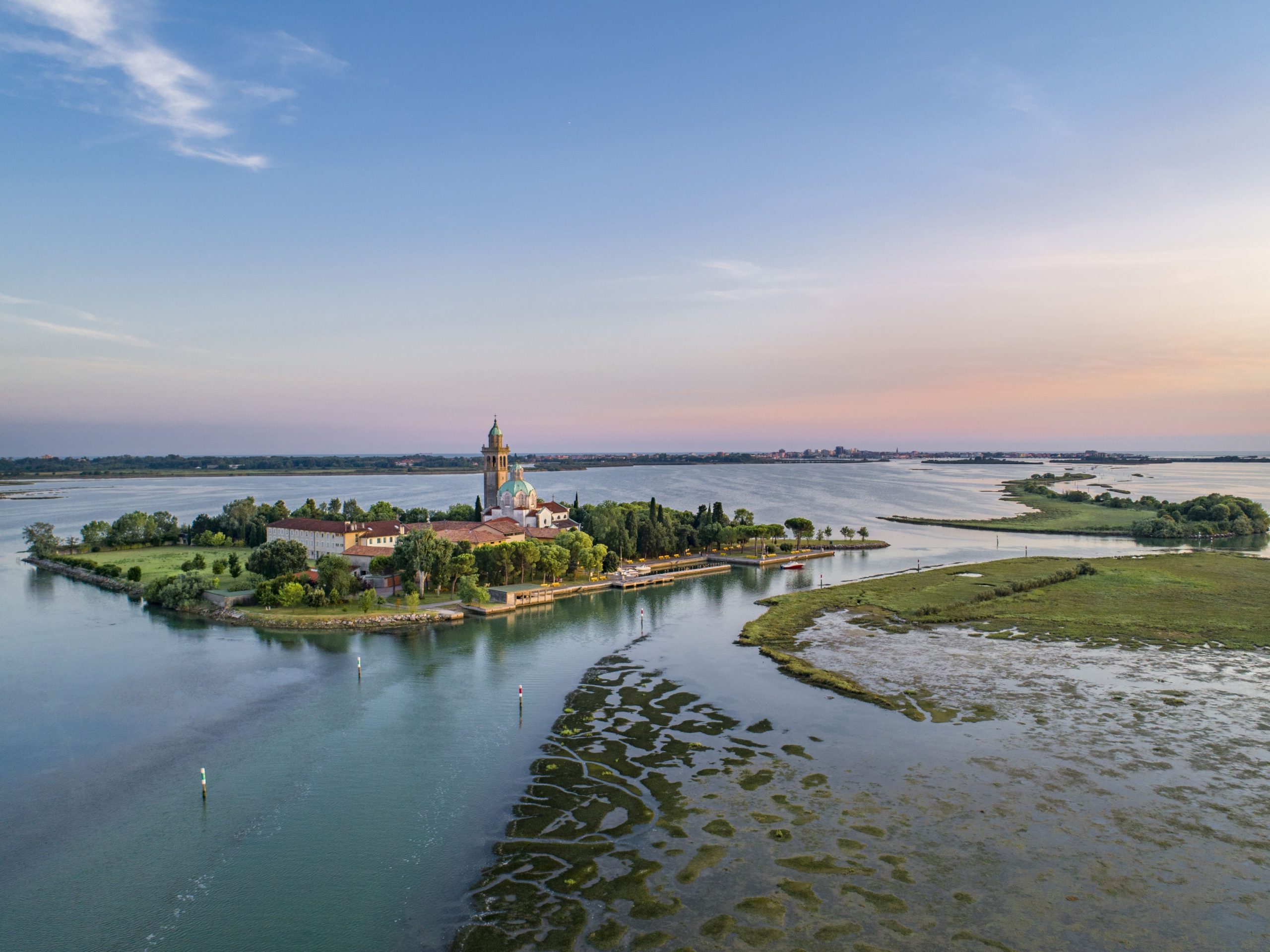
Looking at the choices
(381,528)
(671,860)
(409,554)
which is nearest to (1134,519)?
(381,528)

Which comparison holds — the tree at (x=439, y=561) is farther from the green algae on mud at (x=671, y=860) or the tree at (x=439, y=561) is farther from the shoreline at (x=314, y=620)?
the green algae on mud at (x=671, y=860)

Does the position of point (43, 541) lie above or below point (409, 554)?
below

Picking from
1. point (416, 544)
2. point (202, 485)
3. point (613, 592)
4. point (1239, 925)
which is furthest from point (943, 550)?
point (202, 485)

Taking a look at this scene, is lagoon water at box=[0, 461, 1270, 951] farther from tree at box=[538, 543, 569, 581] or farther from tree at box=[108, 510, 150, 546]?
tree at box=[108, 510, 150, 546]

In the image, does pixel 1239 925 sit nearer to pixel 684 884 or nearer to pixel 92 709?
pixel 684 884

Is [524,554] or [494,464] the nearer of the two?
[524,554]

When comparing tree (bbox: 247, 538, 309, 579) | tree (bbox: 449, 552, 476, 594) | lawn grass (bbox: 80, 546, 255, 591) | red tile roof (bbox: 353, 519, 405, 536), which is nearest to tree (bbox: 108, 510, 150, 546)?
lawn grass (bbox: 80, 546, 255, 591)

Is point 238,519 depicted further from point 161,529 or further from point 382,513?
point 382,513
